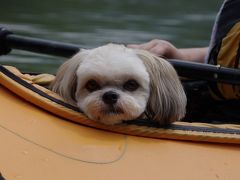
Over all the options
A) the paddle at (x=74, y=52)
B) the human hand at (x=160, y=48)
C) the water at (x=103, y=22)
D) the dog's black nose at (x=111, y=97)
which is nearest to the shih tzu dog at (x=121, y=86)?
the dog's black nose at (x=111, y=97)

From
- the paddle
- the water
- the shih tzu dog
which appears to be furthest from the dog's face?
the water

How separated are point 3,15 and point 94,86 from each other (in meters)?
4.40

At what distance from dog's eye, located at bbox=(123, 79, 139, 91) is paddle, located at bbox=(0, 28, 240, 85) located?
35 centimetres

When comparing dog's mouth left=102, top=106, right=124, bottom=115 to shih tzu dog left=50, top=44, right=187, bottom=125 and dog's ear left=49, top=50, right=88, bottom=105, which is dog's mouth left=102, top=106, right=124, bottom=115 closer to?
shih tzu dog left=50, top=44, right=187, bottom=125

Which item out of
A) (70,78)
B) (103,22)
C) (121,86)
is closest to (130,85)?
(121,86)

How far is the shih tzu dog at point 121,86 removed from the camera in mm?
1489

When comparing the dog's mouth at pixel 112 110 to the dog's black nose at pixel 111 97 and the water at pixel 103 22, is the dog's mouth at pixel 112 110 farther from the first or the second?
the water at pixel 103 22

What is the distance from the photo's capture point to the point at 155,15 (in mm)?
6500

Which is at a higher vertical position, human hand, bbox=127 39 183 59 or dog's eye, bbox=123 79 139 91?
dog's eye, bbox=123 79 139 91

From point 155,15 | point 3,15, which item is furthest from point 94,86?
point 155,15

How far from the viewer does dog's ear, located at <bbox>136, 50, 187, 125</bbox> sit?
155 centimetres

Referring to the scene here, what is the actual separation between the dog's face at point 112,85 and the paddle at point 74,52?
1.15ft

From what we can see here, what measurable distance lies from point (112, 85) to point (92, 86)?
1.8 inches

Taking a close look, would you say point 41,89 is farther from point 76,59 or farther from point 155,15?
point 155,15
